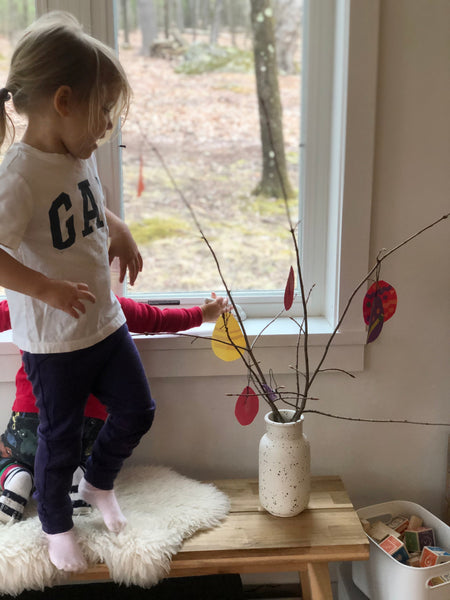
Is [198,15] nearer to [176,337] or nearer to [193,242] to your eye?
[193,242]

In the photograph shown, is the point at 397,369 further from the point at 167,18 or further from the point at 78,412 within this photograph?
the point at 167,18

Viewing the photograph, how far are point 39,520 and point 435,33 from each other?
1456mm

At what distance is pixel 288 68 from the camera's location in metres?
1.65

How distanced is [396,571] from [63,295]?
97 centimetres

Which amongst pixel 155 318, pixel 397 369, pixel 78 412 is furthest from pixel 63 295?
pixel 397 369

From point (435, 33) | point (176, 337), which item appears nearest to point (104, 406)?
point (176, 337)

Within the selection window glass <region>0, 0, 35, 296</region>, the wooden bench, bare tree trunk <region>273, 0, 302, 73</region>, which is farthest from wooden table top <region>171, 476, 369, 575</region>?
window glass <region>0, 0, 35, 296</region>

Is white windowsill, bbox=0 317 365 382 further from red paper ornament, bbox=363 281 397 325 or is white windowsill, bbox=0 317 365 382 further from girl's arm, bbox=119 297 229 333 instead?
red paper ornament, bbox=363 281 397 325

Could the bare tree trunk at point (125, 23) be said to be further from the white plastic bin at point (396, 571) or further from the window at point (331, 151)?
the white plastic bin at point (396, 571)

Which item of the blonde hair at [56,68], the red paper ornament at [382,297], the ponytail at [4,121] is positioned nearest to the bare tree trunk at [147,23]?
the blonde hair at [56,68]

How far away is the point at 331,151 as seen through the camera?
1.65 meters

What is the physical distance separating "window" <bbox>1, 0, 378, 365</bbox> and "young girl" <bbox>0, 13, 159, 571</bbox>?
0.30 m

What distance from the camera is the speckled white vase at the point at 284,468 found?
1.43 meters

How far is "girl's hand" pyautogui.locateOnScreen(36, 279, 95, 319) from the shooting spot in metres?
1.16
